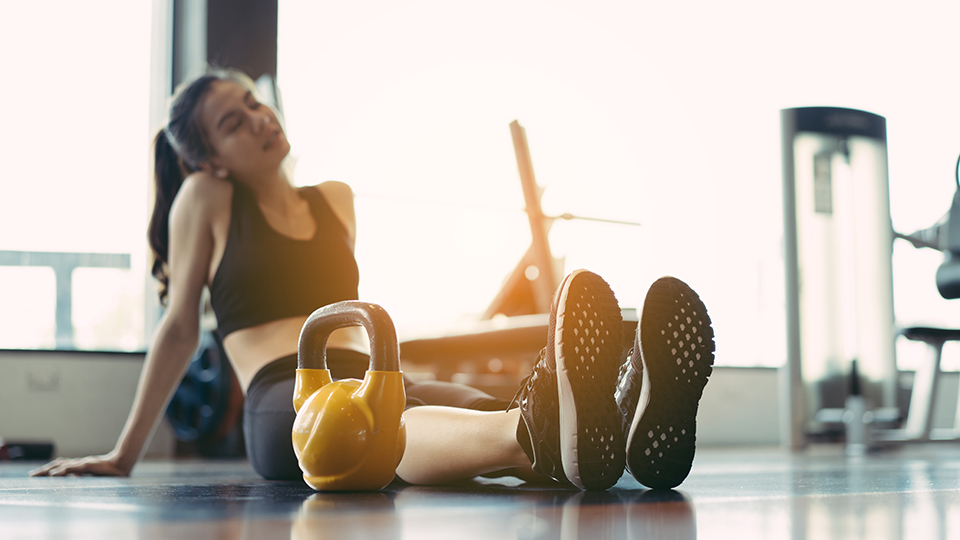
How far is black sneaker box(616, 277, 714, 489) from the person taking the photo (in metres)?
0.97

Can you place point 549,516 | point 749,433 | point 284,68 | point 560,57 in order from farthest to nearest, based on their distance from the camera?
point 749,433 < point 560,57 < point 284,68 < point 549,516

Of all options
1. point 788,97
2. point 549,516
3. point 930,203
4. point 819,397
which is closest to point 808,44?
point 788,97

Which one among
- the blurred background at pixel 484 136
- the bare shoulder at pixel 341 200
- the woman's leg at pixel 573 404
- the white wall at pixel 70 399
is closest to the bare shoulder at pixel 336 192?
the bare shoulder at pixel 341 200

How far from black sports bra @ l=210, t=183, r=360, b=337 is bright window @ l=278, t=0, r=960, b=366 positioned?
168 cm

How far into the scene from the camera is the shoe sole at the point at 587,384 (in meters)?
0.94

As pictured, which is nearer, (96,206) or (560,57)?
(96,206)

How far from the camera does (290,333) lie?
4.78 feet

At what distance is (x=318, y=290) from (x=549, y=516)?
842mm

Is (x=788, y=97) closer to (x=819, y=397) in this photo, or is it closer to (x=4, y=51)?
(x=819, y=397)

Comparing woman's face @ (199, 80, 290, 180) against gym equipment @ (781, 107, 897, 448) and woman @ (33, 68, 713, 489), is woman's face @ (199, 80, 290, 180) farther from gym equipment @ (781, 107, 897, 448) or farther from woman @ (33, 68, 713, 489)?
gym equipment @ (781, 107, 897, 448)

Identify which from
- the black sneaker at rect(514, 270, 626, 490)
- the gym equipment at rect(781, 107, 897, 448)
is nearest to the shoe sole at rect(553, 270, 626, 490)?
the black sneaker at rect(514, 270, 626, 490)

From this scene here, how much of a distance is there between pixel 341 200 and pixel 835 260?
248 centimetres

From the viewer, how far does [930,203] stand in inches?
159

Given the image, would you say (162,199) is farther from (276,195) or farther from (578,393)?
(578,393)
